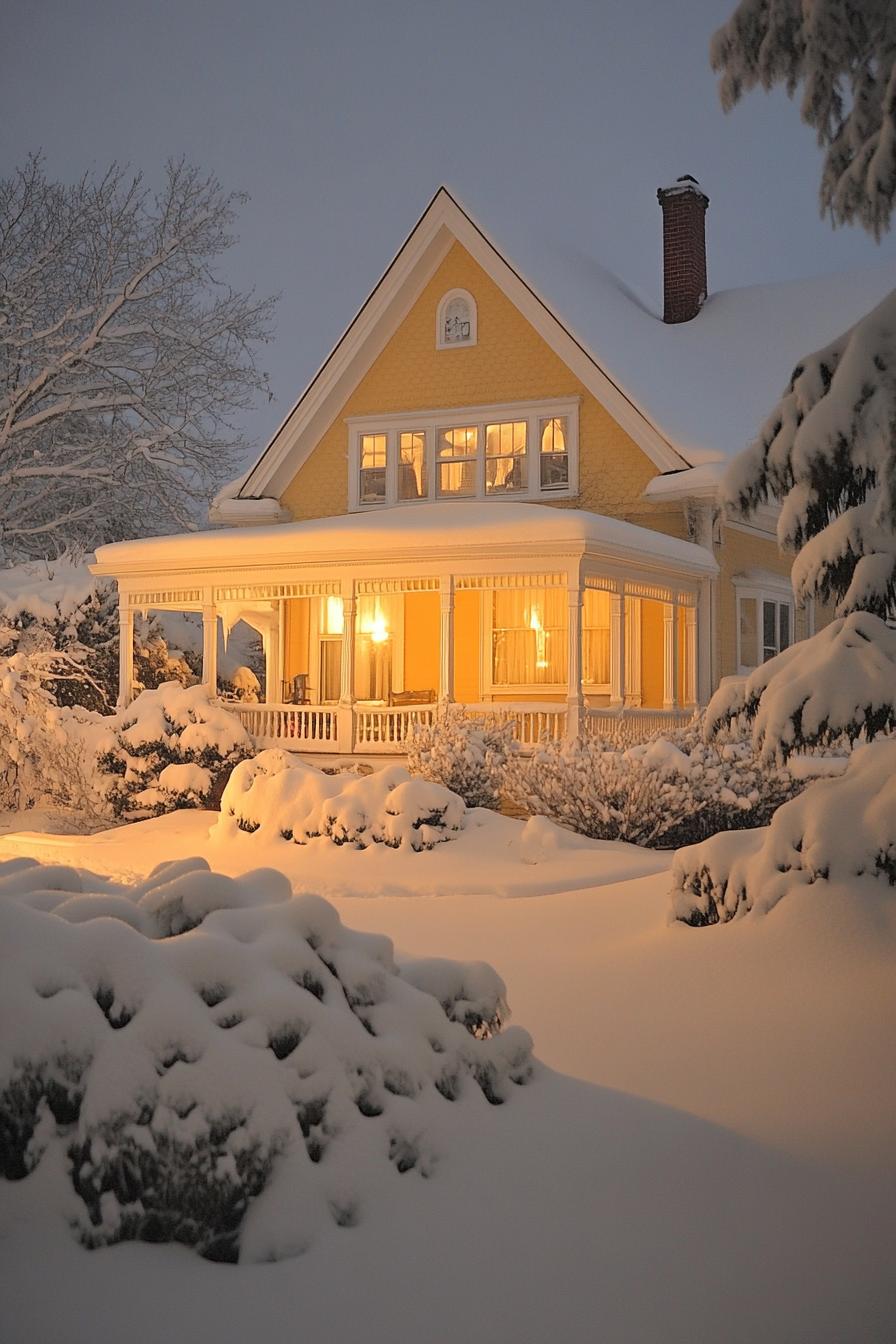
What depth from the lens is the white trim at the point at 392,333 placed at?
20594mm

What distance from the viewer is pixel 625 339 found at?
2291cm

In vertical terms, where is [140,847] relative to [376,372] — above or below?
below

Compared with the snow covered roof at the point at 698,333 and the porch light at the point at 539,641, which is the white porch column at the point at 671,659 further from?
the snow covered roof at the point at 698,333

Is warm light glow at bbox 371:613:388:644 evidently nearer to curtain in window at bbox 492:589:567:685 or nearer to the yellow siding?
the yellow siding

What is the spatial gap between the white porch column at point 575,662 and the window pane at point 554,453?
16.5ft

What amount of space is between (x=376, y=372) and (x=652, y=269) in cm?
1208

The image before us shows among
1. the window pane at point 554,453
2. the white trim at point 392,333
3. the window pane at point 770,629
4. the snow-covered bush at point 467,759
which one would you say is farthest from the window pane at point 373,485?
the snow-covered bush at point 467,759

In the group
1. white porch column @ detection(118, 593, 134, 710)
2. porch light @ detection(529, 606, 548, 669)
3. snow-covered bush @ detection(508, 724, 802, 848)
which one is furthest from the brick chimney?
snow-covered bush @ detection(508, 724, 802, 848)

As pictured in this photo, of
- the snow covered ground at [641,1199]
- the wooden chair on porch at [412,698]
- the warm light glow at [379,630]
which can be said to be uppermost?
A: the warm light glow at [379,630]

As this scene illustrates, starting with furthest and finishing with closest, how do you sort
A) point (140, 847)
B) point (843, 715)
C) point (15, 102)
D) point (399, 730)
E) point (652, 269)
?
point (15, 102), point (652, 269), point (399, 730), point (140, 847), point (843, 715)

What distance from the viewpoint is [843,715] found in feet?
21.1

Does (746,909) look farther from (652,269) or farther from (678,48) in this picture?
(678,48)

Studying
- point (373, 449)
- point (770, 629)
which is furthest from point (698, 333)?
point (373, 449)

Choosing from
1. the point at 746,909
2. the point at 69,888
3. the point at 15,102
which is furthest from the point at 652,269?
the point at 15,102
